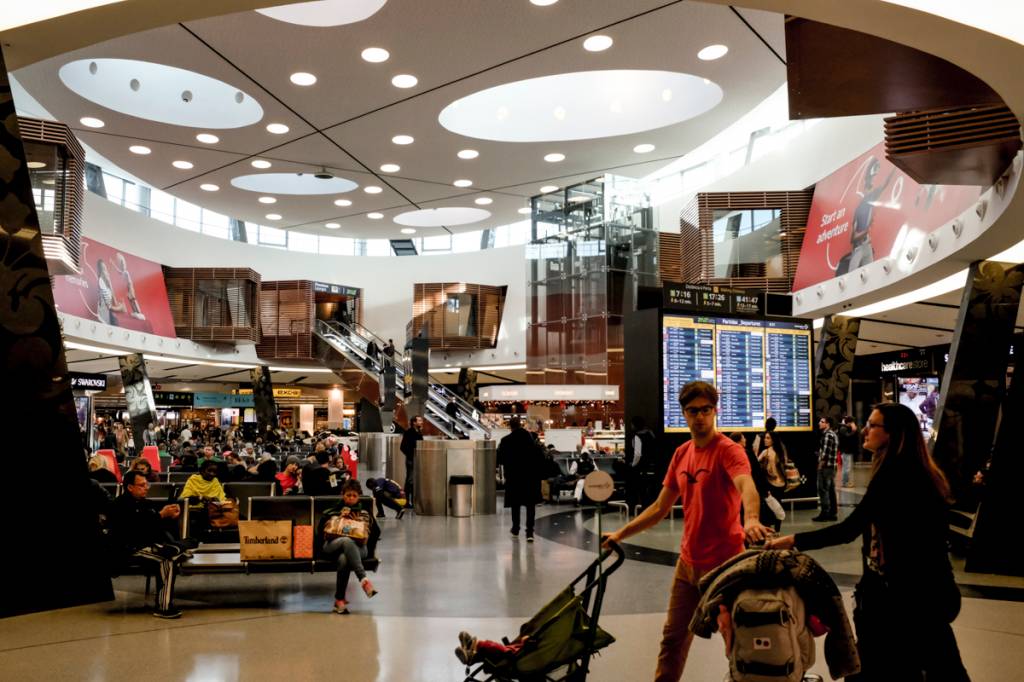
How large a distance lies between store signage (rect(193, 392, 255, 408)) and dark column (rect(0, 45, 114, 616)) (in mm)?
34822

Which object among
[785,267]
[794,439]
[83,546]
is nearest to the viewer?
[83,546]

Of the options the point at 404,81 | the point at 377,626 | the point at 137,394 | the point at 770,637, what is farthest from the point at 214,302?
the point at 770,637

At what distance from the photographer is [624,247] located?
845 inches

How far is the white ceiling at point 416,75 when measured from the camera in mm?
11781

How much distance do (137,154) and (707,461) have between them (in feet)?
60.2

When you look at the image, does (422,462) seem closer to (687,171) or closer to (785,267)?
(785,267)

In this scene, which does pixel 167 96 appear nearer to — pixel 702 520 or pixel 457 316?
pixel 702 520

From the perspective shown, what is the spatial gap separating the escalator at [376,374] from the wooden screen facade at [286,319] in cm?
51

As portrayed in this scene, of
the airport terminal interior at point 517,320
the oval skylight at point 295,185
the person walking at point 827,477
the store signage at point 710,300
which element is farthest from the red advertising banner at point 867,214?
the oval skylight at point 295,185

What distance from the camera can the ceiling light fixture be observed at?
13.6 m

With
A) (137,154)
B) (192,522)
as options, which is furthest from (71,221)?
(192,522)

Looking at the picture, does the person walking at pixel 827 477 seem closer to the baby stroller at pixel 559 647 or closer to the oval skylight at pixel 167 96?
the baby stroller at pixel 559 647

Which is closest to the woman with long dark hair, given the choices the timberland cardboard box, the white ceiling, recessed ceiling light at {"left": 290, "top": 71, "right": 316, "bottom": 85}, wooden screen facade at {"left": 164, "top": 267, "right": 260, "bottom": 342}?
the timberland cardboard box

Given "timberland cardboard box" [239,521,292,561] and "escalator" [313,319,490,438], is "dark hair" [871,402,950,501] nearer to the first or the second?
"timberland cardboard box" [239,521,292,561]
